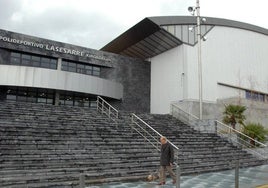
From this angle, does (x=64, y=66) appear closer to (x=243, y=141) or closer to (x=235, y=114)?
(x=235, y=114)

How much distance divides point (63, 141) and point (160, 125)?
324 inches

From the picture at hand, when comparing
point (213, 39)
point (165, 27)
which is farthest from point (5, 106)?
point (213, 39)

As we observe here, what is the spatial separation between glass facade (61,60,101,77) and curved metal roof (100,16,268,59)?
4.04 metres

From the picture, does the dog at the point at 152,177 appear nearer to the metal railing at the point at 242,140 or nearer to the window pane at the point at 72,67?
the metal railing at the point at 242,140

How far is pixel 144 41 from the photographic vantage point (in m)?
30.5

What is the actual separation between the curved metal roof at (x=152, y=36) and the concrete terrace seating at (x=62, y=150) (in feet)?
42.2

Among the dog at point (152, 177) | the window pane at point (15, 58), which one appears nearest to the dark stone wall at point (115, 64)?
the window pane at point (15, 58)

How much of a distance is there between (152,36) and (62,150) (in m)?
18.9

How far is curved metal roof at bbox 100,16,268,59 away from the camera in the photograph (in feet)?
91.4

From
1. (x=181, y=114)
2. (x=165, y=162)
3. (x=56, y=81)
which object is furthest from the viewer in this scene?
(x=56, y=81)

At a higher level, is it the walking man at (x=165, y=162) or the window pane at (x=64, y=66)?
the window pane at (x=64, y=66)

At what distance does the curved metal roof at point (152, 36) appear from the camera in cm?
2787

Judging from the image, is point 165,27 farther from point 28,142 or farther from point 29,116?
point 28,142

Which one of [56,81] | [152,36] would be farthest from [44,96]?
[152,36]
